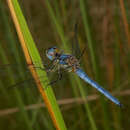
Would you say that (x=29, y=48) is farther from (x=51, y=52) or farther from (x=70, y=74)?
(x=70, y=74)

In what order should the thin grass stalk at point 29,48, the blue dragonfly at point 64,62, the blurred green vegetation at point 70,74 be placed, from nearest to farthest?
the thin grass stalk at point 29,48 → the blue dragonfly at point 64,62 → the blurred green vegetation at point 70,74

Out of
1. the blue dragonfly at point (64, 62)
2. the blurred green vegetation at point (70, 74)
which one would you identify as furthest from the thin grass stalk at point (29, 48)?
the blue dragonfly at point (64, 62)

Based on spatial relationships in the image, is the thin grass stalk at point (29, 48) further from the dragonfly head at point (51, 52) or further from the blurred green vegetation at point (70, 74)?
the dragonfly head at point (51, 52)

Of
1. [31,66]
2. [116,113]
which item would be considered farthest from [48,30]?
[31,66]

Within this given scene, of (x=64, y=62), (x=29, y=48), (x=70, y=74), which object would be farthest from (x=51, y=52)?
(x=29, y=48)

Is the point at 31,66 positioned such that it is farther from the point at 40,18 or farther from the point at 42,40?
the point at 40,18

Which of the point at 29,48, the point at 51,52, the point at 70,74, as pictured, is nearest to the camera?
the point at 29,48

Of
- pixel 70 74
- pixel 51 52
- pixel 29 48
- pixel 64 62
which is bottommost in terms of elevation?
pixel 70 74

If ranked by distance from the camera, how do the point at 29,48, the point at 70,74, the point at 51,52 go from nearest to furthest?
the point at 29,48 < the point at 51,52 < the point at 70,74

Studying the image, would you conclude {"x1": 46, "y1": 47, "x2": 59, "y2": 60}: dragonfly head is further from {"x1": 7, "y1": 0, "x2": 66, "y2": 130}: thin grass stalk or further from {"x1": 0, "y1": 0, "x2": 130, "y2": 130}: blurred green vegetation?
{"x1": 7, "y1": 0, "x2": 66, "y2": 130}: thin grass stalk
